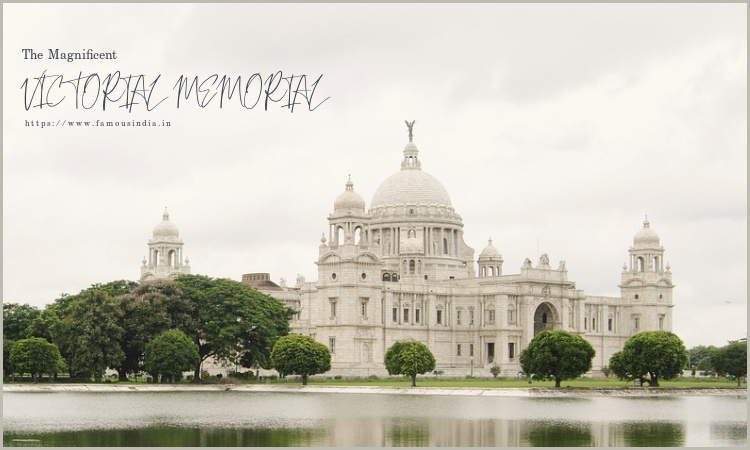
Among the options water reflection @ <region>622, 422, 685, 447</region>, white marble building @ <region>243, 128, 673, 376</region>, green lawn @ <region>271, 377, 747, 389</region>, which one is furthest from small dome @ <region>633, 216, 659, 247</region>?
water reflection @ <region>622, 422, 685, 447</region>

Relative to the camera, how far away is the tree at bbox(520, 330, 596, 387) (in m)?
90.6

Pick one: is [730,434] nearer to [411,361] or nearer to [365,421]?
[365,421]

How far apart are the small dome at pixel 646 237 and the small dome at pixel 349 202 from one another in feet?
117

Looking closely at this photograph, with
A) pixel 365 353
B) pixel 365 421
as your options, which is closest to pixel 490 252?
pixel 365 353

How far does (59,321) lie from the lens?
98.8 metres

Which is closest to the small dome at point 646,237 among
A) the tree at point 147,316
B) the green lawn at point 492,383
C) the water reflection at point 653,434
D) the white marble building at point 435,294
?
the white marble building at point 435,294

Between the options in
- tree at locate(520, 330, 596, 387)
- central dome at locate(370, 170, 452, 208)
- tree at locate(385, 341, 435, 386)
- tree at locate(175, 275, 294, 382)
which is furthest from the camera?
central dome at locate(370, 170, 452, 208)

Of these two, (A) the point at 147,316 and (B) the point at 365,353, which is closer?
(A) the point at 147,316

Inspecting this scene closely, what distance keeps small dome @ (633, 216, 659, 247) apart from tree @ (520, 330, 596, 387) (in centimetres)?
5628

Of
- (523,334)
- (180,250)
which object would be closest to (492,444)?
(523,334)

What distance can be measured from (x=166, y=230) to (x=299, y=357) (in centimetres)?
4269

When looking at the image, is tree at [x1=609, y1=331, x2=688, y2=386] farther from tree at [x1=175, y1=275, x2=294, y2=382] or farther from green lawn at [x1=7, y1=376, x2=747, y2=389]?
tree at [x1=175, y1=275, x2=294, y2=382]

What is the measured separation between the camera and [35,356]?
9212cm

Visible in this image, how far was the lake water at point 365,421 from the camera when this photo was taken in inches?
2047
